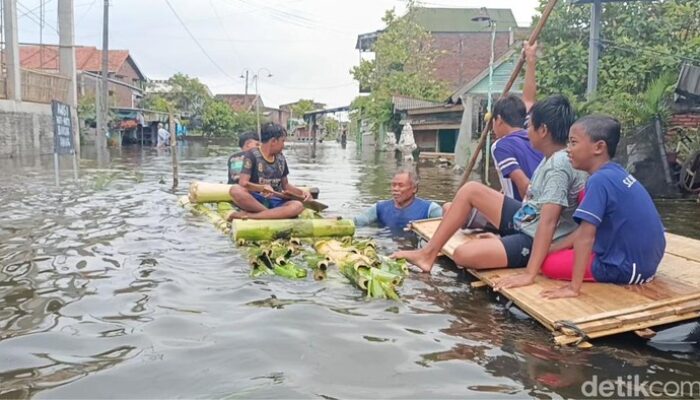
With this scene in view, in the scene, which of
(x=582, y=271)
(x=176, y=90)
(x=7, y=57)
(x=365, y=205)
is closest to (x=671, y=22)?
(x=365, y=205)

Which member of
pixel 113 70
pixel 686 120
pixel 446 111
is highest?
pixel 113 70

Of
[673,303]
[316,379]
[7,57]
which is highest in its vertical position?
[7,57]

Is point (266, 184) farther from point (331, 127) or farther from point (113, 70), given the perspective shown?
point (331, 127)

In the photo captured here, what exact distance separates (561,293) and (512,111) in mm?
1999

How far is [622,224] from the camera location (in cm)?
427

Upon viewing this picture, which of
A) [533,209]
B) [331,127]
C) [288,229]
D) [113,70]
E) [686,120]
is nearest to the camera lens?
[533,209]

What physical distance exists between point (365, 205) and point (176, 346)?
8191 mm

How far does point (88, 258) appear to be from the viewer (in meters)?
6.45

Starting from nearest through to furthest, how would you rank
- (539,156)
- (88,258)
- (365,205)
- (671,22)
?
(539,156)
(88,258)
(365,205)
(671,22)

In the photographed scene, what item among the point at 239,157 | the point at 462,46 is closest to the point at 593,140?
the point at 239,157

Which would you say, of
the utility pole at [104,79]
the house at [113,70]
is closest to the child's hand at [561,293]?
the utility pole at [104,79]

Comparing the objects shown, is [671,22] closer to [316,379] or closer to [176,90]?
[316,379]

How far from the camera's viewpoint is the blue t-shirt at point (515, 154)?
220 inches

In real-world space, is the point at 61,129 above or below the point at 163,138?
above
